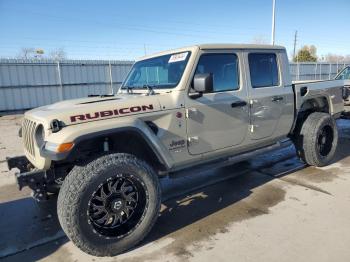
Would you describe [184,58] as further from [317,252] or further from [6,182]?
[6,182]

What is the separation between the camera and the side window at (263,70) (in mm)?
4219

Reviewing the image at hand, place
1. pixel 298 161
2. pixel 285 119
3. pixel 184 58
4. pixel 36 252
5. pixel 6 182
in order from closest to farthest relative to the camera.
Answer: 1. pixel 36 252
2. pixel 184 58
3. pixel 285 119
4. pixel 6 182
5. pixel 298 161

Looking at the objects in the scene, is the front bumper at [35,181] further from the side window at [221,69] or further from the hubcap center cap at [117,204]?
the side window at [221,69]

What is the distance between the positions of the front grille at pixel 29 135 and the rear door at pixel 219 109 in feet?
5.33

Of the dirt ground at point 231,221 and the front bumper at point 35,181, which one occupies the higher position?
the front bumper at point 35,181

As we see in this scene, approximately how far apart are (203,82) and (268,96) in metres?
1.41

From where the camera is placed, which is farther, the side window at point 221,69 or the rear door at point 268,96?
the rear door at point 268,96

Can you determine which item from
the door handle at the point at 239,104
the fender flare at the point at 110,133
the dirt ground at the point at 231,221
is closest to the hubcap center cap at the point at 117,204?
the dirt ground at the point at 231,221

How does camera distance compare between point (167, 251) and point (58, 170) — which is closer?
point (167, 251)

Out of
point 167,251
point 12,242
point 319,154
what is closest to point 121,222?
point 167,251

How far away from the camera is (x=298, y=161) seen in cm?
568

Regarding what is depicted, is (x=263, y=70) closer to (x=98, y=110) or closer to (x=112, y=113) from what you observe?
(x=112, y=113)

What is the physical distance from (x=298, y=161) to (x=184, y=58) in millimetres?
3258

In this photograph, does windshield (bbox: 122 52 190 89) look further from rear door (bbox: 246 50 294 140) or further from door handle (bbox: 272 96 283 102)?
door handle (bbox: 272 96 283 102)
